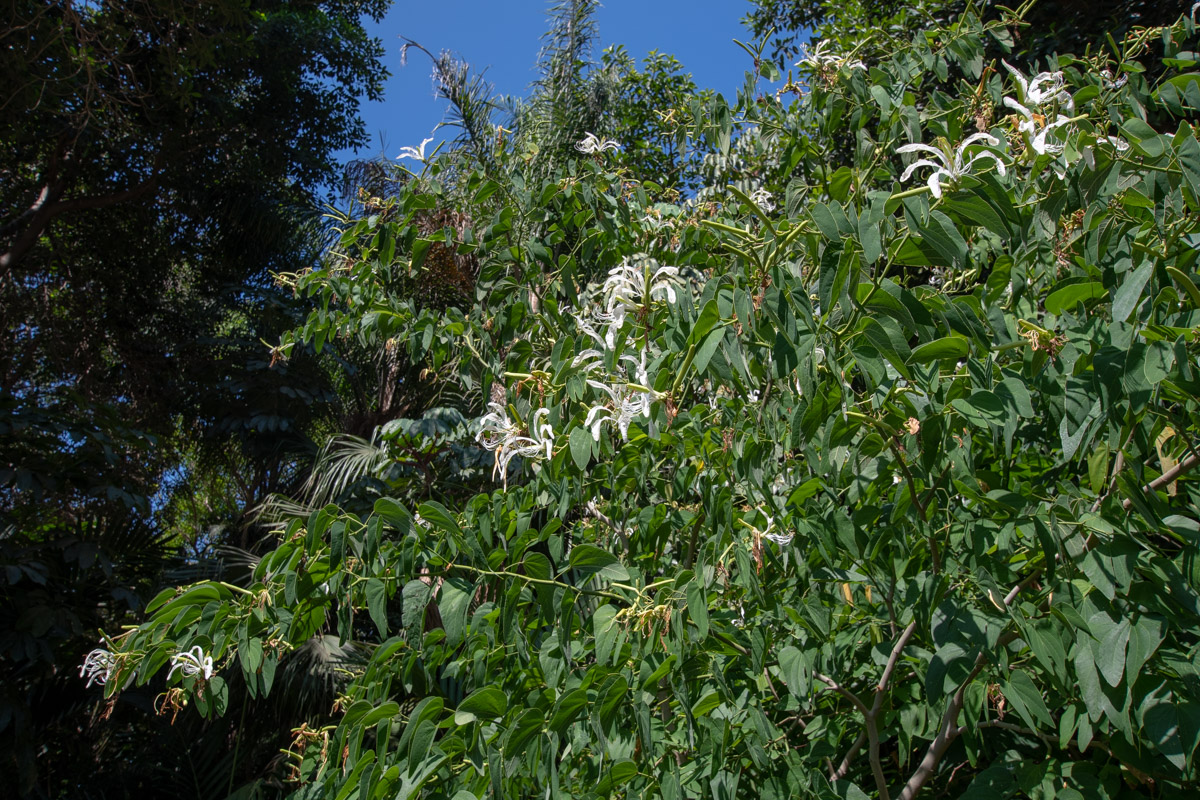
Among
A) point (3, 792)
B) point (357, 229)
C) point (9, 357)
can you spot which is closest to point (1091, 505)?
point (357, 229)

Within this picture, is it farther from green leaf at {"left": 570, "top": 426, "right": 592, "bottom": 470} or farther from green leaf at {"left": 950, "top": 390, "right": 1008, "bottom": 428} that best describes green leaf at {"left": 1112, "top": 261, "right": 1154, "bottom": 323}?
green leaf at {"left": 570, "top": 426, "right": 592, "bottom": 470}

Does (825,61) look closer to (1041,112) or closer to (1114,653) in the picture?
(1041,112)

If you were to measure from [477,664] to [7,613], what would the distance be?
3724 mm

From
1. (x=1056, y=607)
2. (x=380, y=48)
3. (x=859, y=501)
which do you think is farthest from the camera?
(x=380, y=48)

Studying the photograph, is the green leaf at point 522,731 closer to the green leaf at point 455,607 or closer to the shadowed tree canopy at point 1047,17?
the green leaf at point 455,607

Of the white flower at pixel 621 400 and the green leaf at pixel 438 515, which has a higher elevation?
the white flower at pixel 621 400

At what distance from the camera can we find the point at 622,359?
1.27 m

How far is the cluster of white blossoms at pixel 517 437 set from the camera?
3.75 feet

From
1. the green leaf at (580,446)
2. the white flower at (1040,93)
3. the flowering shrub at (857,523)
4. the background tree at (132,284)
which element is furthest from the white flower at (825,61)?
the background tree at (132,284)

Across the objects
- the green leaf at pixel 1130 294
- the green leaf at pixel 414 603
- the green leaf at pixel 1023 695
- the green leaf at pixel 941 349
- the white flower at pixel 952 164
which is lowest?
the green leaf at pixel 1023 695

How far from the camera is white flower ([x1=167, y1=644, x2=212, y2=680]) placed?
1082 mm

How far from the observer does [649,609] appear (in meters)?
1.02

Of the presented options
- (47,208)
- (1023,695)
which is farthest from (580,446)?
(47,208)

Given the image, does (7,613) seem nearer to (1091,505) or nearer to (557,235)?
(557,235)
